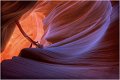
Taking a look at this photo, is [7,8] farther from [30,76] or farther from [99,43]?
[99,43]

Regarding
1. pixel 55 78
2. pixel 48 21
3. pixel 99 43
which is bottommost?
pixel 55 78

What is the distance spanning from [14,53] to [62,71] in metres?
0.33

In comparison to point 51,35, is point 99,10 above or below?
above

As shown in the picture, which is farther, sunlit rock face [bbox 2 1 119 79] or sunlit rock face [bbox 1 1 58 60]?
sunlit rock face [bbox 1 1 58 60]

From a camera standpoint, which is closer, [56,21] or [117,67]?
[117,67]

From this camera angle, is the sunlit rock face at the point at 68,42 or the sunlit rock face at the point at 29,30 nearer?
the sunlit rock face at the point at 68,42

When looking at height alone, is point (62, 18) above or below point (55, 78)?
above

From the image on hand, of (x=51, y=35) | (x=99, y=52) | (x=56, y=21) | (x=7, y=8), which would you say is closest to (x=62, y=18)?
(x=56, y=21)

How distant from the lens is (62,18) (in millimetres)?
1493

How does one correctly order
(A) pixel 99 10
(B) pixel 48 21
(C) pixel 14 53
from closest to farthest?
(C) pixel 14 53
(B) pixel 48 21
(A) pixel 99 10

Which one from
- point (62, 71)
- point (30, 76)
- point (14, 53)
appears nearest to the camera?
point (30, 76)

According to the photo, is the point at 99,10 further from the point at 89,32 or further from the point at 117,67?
the point at 117,67

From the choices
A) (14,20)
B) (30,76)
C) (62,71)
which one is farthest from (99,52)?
(14,20)

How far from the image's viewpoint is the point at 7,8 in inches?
27.1
